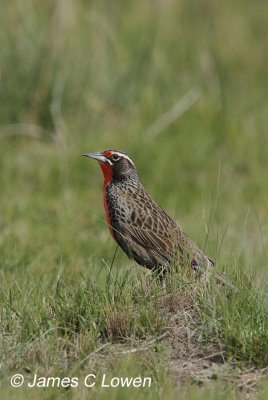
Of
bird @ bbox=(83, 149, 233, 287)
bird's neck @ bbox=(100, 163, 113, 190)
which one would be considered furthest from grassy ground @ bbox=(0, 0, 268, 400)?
bird's neck @ bbox=(100, 163, 113, 190)

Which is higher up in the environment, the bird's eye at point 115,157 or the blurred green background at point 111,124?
the blurred green background at point 111,124

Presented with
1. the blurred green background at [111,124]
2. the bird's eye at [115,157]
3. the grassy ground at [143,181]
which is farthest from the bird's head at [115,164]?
the blurred green background at [111,124]

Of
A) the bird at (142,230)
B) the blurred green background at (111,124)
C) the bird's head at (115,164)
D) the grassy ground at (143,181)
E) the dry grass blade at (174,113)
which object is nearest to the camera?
the grassy ground at (143,181)

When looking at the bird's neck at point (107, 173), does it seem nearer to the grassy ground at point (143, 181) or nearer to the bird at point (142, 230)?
→ the bird at point (142, 230)

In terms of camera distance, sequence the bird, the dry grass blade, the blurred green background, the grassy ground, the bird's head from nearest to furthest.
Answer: the grassy ground
the bird
the bird's head
the blurred green background
the dry grass blade

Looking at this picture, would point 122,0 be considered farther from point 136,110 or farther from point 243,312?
point 243,312

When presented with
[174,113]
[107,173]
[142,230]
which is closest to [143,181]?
[174,113]

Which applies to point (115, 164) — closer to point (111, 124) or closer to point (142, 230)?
point (142, 230)

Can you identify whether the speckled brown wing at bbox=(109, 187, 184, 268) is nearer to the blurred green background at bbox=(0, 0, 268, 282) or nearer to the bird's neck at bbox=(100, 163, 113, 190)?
the bird's neck at bbox=(100, 163, 113, 190)

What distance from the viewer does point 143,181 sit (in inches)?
393

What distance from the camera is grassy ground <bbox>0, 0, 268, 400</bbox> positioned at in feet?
16.9

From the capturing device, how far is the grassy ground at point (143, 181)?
5152mm

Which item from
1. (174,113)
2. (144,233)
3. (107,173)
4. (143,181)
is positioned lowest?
(144,233)

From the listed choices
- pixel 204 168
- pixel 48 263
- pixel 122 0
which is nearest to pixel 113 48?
pixel 204 168
